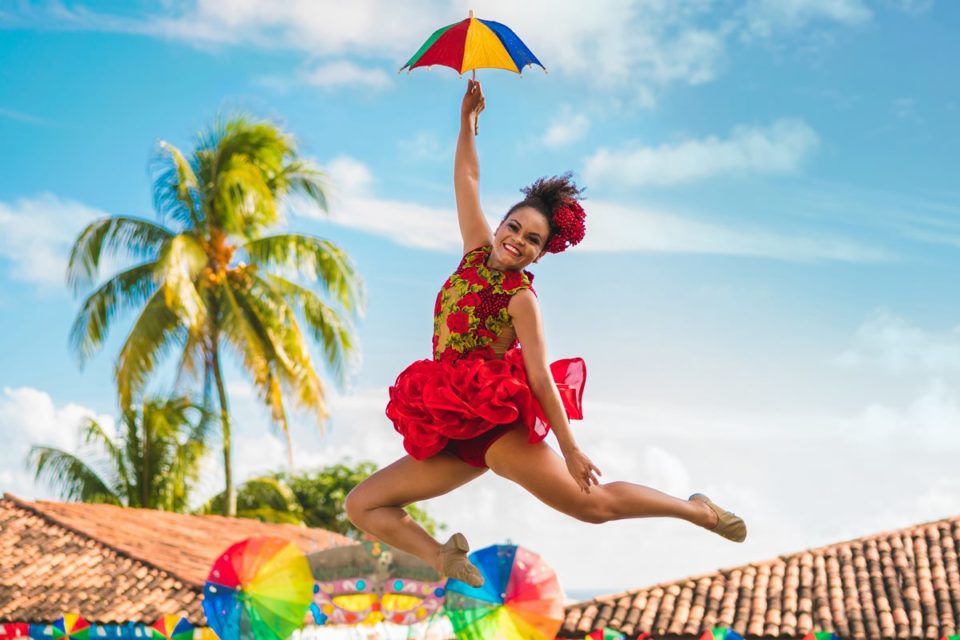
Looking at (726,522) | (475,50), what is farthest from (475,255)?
(726,522)

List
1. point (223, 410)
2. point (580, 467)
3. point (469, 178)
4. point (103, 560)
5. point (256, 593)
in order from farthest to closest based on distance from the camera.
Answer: point (223, 410) → point (103, 560) → point (256, 593) → point (469, 178) → point (580, 467)

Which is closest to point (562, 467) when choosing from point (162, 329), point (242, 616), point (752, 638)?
point (242, 616)

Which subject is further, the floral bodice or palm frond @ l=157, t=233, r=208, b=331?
palm frond @ l=157, t=233, r=208, b=331

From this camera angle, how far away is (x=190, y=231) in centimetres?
1916

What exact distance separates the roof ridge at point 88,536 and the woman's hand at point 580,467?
11694mm

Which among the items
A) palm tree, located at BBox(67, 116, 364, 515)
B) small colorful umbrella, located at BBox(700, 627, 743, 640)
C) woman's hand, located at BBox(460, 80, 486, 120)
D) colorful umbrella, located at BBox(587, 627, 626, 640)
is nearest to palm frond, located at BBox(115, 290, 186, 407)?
palm tree, located at BBox(67, 116, 364, 515)

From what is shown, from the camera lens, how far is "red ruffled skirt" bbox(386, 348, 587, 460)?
368 centimetres

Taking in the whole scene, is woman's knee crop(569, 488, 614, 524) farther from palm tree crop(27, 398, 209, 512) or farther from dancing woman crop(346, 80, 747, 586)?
palm tree crop(27, 398, 209, 512)

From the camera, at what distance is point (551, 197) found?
396cm

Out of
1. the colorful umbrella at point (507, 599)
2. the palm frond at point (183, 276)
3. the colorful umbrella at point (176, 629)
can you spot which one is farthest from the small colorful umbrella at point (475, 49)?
the palm frond at point (183, 276)

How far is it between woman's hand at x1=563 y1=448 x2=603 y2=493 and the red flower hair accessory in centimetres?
68

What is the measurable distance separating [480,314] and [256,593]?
449cm

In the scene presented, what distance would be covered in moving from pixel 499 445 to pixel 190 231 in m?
16.2

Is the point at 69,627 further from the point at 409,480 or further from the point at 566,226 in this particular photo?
the point at 566,226
